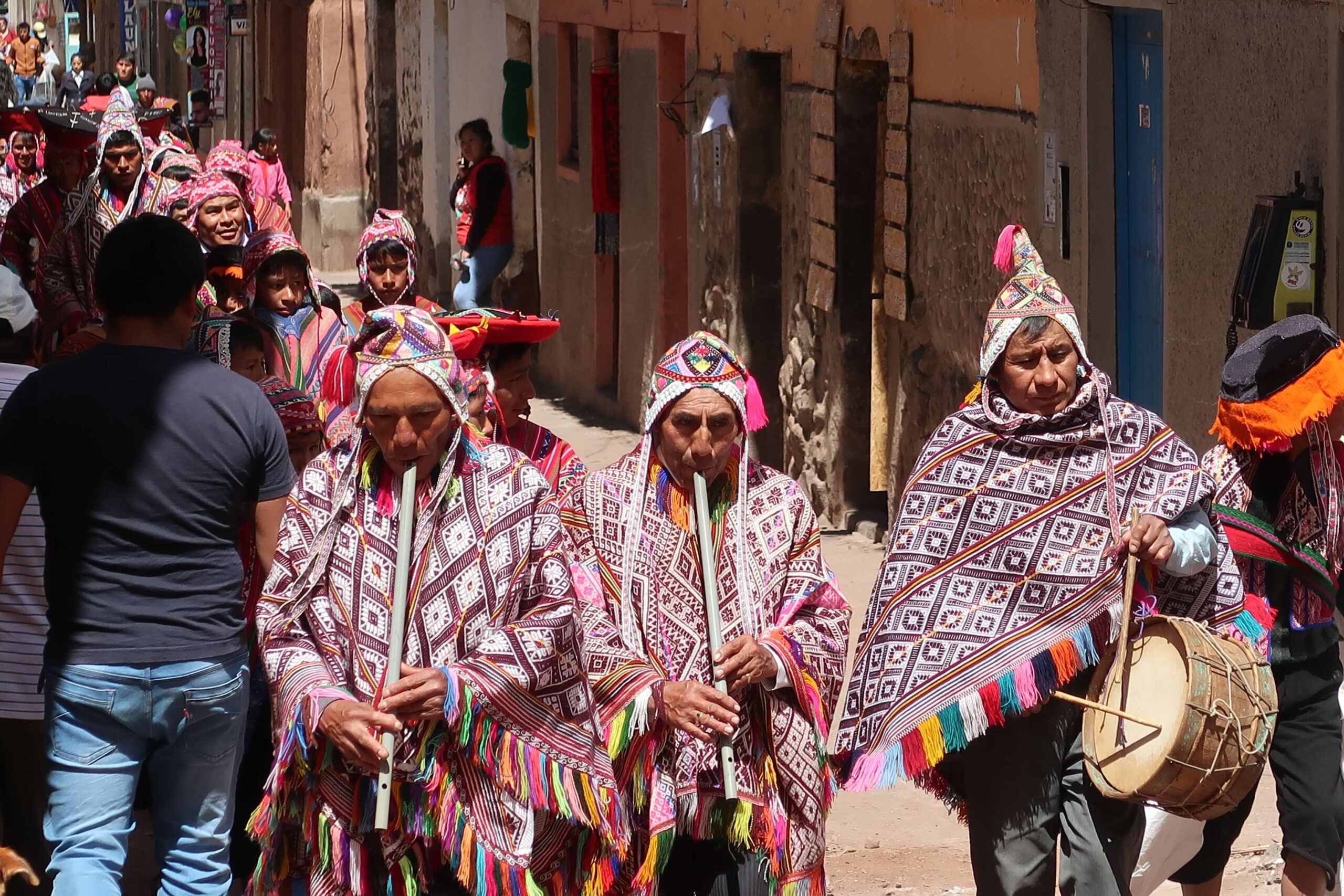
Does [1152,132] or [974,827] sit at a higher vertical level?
[1152,132]

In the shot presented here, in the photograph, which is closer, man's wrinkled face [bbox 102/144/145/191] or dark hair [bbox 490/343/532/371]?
dark hair [bbox 490/343/532/371]

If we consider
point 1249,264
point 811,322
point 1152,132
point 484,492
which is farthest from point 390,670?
point 811,322

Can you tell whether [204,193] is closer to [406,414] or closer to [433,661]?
[406,414]

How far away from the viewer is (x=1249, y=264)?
6.50 metres

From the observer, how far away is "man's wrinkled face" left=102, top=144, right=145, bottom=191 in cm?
866

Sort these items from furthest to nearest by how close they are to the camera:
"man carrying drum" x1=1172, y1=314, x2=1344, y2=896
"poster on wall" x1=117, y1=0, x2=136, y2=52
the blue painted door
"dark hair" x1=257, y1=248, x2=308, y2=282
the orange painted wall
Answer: "poster on wall" x1=117, y1=0, x2=136, y2=52 → the orange painted wall → the blue painted door → "dark hair" x1=257, y1=248, x2=308, y2=282 → "man carrying drum" x1=1172, y1=314, x2=1344, y2=896

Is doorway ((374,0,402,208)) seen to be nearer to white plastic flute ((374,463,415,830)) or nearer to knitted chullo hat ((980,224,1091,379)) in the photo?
knitted chullo hat ((980,224,1091,379))

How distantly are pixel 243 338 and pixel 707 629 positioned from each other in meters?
2.36

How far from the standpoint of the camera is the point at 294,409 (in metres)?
5.49

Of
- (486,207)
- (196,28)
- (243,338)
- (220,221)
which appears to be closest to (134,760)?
(243,338)

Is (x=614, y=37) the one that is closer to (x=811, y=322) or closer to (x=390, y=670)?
(x=811, y=322)

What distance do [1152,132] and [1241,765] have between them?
4083 mm

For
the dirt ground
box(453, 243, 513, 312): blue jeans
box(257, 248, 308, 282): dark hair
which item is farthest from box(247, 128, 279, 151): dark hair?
the dirt ground

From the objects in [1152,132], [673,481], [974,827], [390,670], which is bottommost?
[974,827]
